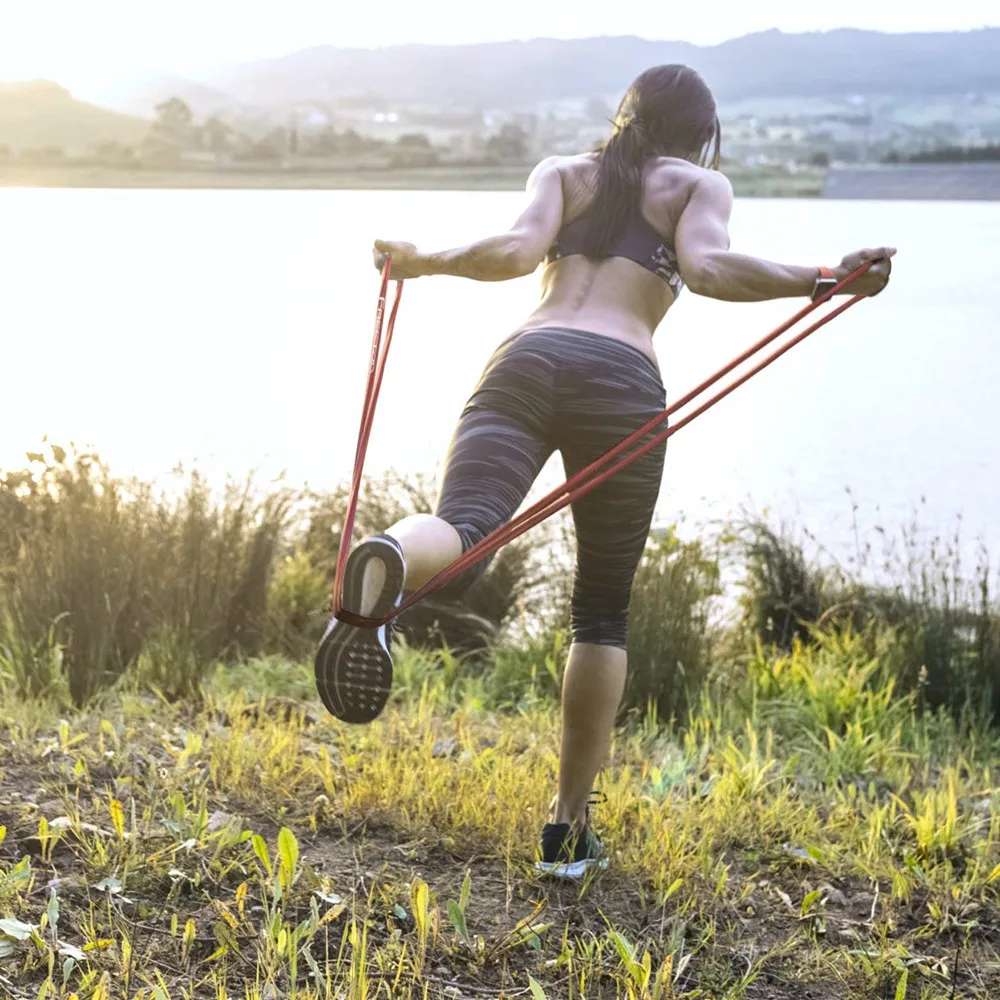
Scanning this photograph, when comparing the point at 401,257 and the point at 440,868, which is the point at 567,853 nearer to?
the point at 440,868

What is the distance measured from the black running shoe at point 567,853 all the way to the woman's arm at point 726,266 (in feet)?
3.97

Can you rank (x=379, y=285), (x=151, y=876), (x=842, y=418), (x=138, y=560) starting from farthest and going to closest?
(x=842, y=418) → (x=138, y=560) → (x=379, y=285) → (x=151, y=876)

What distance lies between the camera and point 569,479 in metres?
2.68

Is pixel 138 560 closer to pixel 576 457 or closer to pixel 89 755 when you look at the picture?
pixel 89 755

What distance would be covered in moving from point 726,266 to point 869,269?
0.27 meters

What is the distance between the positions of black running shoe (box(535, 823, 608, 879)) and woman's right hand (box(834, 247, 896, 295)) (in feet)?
4.27

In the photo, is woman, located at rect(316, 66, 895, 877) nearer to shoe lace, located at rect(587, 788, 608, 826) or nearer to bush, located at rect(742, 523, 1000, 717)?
shoe lace, located at rect(587, 788, 608, 826)

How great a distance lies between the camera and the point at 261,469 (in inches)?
210

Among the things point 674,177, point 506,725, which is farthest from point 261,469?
point 674,177

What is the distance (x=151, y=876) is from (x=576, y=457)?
4.04ft

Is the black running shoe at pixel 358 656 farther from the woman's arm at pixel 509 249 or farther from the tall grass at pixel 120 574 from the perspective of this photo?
the tall grass at pixel 120 574

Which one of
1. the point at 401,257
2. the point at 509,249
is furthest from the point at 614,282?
the point at 401,257

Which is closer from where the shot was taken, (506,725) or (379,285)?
(379,285)

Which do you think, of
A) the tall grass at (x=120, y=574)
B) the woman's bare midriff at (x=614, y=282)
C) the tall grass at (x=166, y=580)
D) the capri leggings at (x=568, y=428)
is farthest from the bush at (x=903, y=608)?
the woman's bare midriff at (x=614, y=282)
